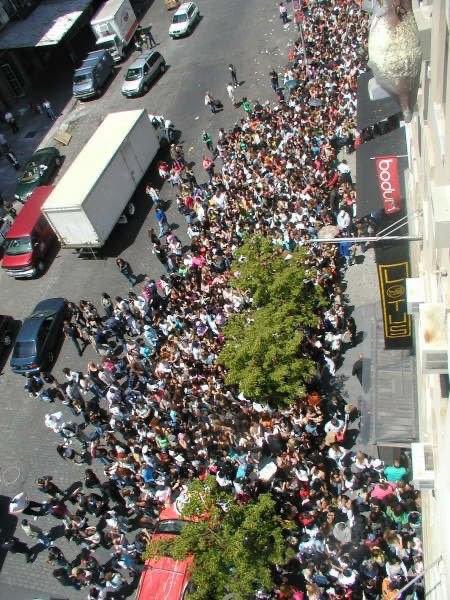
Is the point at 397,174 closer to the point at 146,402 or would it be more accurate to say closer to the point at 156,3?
the point at 146,402

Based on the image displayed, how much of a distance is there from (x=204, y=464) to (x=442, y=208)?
11.6 meters

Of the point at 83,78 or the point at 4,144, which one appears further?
the point at 83,78

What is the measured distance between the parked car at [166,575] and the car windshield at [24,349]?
954 cm

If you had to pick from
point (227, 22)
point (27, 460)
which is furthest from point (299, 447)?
point (227, 22)

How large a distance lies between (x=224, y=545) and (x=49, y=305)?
544 inches

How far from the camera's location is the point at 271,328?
16.0 meters

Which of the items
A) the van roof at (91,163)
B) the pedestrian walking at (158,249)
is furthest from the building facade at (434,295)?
the van roof at (91,163)

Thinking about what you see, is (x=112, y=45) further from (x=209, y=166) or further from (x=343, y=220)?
(x=343, y=220)

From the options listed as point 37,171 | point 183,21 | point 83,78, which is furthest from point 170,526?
point 183,21

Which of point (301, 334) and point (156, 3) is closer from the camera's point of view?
point (301, 334)

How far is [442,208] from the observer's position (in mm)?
7031

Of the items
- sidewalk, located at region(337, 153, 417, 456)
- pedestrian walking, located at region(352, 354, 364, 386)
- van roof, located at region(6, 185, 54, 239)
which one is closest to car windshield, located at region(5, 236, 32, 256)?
van roof, located at region(6, 185, 54, 239)

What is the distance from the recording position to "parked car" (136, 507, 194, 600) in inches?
553

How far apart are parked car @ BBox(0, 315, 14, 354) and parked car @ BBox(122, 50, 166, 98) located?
60.5 feet
